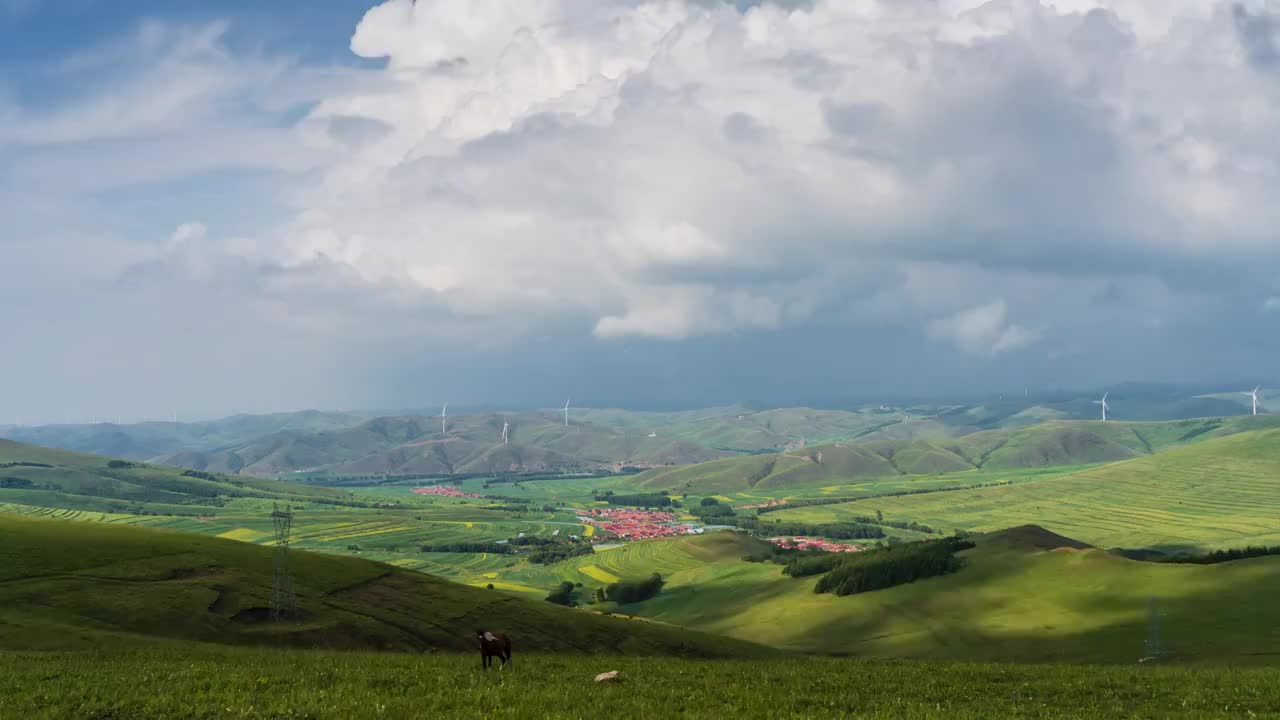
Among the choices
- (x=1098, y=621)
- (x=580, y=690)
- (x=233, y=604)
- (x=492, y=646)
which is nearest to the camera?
(x=580, y=690)

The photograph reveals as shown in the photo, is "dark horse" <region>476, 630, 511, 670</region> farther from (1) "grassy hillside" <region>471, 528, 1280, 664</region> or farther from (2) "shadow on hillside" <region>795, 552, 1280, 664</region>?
(2) "shadow on hillside" <region>795, 552, 1280, 664</region>

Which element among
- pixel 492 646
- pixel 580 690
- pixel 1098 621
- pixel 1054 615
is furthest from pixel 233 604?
pixel 1054 615

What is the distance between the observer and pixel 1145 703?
102ft

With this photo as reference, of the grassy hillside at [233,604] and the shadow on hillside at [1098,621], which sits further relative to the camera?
the shadow on hillside at [1098,621]

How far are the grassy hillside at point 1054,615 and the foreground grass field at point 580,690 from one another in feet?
206

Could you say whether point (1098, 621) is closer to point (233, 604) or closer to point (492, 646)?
point (233, 604)

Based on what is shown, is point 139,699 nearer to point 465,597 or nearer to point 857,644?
point 465,597

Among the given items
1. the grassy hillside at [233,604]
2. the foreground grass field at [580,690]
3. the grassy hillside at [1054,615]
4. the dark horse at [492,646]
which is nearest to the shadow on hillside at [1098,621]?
the grassy hillside at [1054,615]

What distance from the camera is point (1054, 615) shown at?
504ft

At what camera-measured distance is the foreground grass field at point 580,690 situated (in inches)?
1023

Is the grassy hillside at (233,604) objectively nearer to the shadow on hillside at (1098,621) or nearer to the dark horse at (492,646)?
the dark horse at (492,646)

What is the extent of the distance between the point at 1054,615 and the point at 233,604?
467 ft

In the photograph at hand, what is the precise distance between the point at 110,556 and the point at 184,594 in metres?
23.0

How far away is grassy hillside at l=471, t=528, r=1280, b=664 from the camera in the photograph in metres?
118
